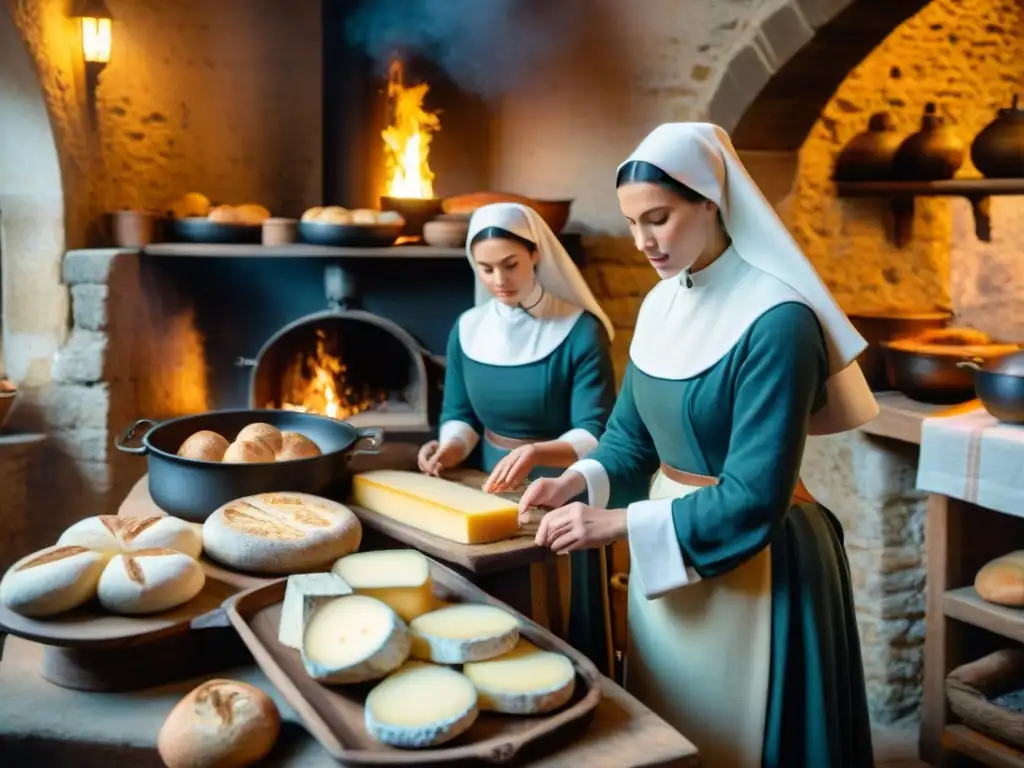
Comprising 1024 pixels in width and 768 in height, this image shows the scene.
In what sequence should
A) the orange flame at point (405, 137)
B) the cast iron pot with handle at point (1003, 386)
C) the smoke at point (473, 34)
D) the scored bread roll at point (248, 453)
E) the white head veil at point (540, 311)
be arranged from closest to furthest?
the scored bread roll at point (248, 453)
the white head veil at point (540, 311)
the cast iron pot with handle at point (1003, 386)
the smoke at point (473, 34)
the orange flame at point (405, 137)

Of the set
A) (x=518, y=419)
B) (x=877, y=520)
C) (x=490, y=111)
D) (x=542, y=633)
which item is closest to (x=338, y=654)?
(x=542, y=633)

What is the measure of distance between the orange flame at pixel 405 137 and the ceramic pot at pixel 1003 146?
2350 mm

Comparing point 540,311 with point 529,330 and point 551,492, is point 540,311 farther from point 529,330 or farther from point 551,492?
point 551,492

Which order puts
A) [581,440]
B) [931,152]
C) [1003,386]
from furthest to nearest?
1. [931,152]
2. [1003,386]
3. [581,440]

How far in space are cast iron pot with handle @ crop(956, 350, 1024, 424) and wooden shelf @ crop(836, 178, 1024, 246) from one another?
42.9 inches

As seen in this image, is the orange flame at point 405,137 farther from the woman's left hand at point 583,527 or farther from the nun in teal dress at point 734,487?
the woman's left hand at point 583,527

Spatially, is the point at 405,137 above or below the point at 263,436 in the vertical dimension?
above

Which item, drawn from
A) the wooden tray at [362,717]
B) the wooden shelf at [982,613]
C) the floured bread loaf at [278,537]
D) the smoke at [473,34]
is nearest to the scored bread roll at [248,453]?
the floured bread loaf at [278,537]

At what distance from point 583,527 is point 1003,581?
74.8 inches

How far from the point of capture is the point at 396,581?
164 centimetres

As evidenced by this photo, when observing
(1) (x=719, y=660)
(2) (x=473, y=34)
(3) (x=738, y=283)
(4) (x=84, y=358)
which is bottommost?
(1) (x=719, y=660)

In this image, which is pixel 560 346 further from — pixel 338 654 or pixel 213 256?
pixel 213 256

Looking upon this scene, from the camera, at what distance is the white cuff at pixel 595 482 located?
2.09 m

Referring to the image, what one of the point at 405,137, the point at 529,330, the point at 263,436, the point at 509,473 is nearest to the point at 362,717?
the point at 509,473
